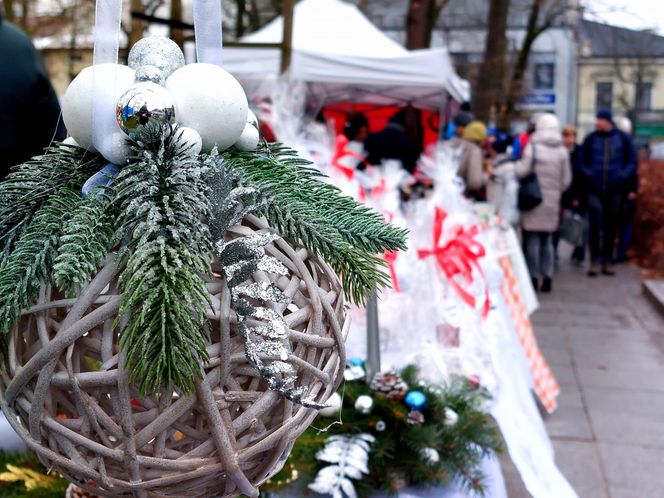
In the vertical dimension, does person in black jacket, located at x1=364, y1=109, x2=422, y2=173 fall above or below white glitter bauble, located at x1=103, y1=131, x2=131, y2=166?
below

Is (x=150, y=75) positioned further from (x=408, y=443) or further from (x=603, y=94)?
(x=603, y=94)

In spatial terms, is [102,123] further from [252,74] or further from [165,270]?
[252,74]

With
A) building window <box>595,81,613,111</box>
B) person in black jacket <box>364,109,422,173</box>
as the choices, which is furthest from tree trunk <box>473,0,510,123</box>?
Answer: building window <box>595,81,613,111</box>

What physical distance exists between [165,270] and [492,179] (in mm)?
8568

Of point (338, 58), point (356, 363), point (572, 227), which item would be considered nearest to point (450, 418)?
point (356, 363)

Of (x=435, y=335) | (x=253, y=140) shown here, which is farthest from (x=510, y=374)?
(x=253, y=140)

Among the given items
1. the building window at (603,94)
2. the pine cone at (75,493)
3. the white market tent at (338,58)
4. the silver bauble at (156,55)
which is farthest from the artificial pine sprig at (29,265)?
the building window at (603,94)

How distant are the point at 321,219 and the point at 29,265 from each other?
373mm

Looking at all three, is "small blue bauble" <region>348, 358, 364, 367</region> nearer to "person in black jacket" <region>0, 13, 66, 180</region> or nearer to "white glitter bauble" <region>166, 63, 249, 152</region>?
"person in black jacket" <region>0, 13, 66, 180</region>

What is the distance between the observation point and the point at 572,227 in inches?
386

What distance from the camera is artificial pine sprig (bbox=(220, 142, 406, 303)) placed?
1118 mm

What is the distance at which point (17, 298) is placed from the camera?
3.37ft

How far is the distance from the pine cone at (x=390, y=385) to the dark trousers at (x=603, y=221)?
7834 mm

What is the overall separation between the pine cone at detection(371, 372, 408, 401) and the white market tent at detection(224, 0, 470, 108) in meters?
4.99
